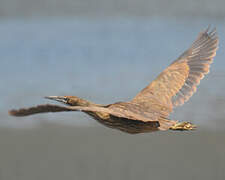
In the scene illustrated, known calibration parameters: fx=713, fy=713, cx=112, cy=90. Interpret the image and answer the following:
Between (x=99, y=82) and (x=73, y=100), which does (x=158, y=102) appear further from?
(x=99, y=82)

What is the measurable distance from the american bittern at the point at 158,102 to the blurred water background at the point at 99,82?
1294 mm

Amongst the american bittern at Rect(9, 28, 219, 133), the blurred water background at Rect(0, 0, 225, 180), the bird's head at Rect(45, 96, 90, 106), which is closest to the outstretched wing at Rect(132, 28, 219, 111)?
the american bittern at Rect(9, 28, 219, 133)

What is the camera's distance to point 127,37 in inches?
423

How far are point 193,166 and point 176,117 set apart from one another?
0.97 m

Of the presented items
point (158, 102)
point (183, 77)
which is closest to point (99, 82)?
point (183, 77)

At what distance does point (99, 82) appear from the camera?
870 centimetres

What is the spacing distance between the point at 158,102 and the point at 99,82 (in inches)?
134

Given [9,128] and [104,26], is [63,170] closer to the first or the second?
[9,128]

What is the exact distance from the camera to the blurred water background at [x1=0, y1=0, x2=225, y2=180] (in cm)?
698

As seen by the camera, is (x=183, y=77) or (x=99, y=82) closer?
(x=183, y=77)

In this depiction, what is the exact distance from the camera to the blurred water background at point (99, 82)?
698cm

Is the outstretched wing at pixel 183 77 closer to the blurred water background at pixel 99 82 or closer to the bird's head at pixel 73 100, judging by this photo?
the bird's head at pixel 73 100

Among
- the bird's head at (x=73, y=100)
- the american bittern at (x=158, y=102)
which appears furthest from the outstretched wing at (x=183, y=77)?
the bird's head at (x=73, y=100)

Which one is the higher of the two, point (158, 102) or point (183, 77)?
point (183, 77)
